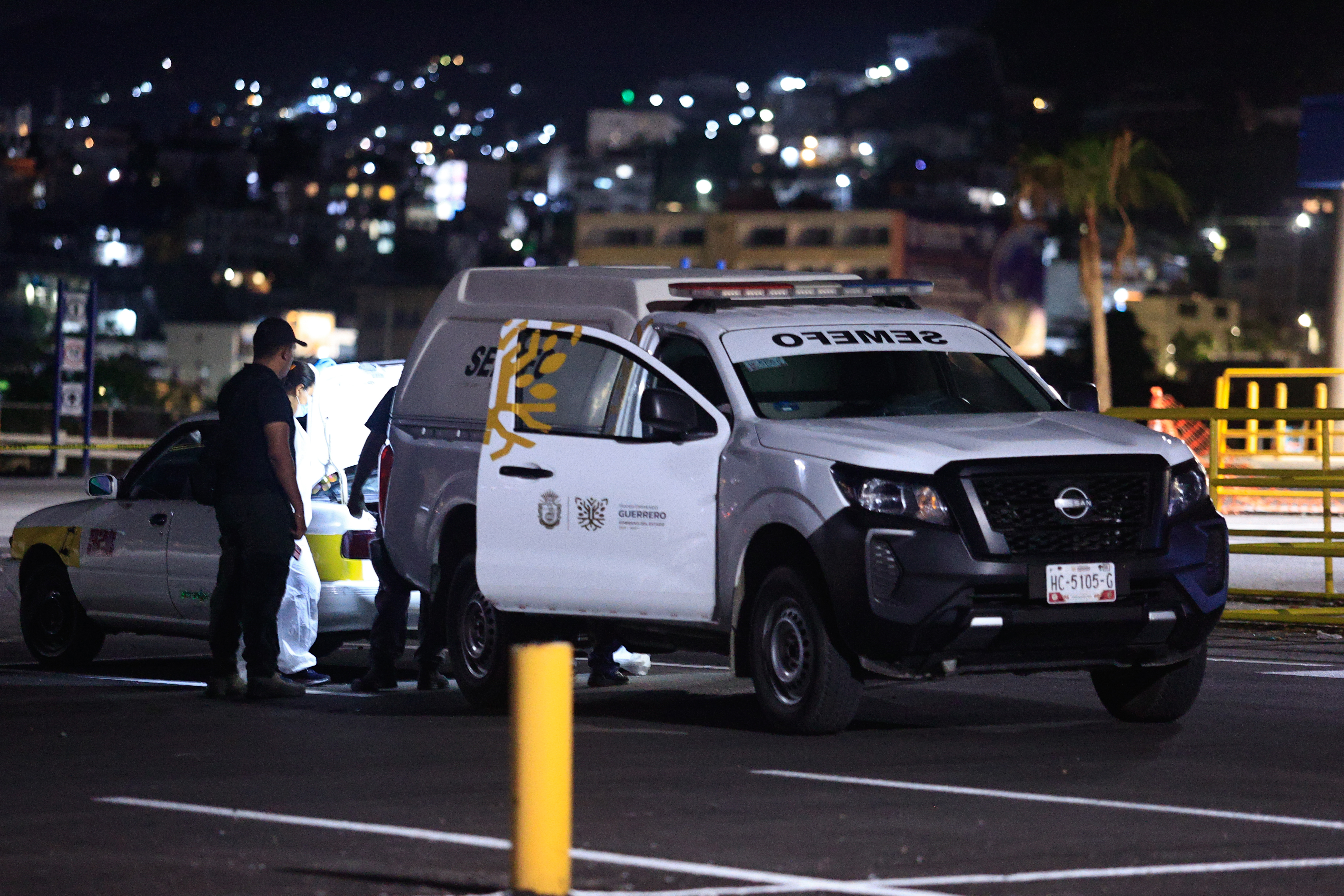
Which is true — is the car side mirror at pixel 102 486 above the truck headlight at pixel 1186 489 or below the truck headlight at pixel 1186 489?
below

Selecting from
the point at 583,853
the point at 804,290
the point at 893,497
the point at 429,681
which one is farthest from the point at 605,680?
the point at 583,853

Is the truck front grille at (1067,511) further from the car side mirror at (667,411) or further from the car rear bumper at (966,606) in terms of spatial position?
the car side mirror at (667,411)

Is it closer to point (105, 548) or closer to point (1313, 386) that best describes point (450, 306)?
point (105, 548)

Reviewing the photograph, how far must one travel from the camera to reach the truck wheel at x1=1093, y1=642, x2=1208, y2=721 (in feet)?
34.7

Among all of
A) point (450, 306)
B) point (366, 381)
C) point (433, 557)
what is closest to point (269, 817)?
point (433, 557)

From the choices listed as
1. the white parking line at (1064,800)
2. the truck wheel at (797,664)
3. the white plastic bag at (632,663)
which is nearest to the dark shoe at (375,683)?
the white plastic bag at (632,663)

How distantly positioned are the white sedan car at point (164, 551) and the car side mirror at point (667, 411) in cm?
303

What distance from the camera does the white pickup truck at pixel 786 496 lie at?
9711 millimetres

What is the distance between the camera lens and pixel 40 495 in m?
34.7

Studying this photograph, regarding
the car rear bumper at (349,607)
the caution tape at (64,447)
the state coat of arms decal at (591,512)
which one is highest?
the caution tape at (64,447)

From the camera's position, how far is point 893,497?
31.9 ft

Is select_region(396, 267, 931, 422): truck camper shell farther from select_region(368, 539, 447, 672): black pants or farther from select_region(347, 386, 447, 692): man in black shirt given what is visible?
select_region(368, 539, 447, 672): black pants

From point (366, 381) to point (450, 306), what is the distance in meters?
1.29

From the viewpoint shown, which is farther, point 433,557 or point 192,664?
point 192,664
